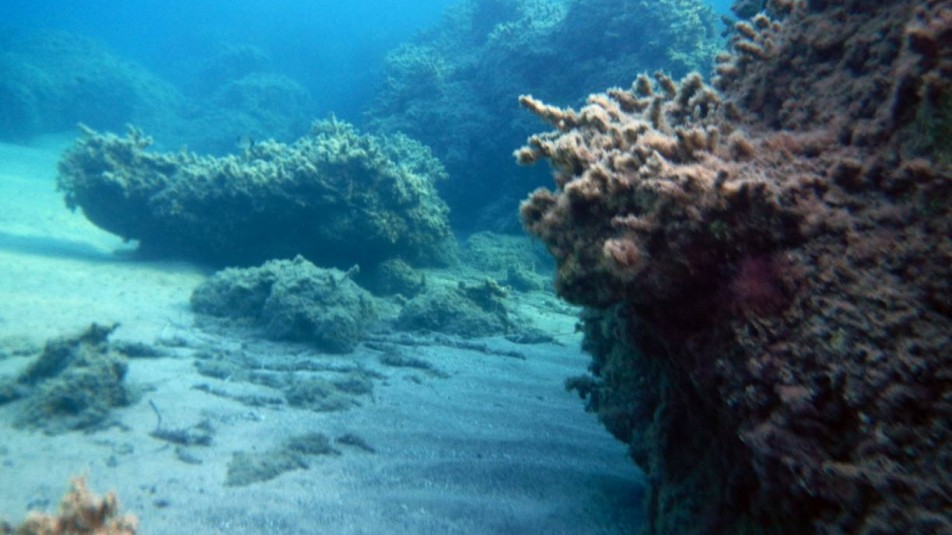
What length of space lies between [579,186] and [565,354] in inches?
214

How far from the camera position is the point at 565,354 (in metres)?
7.52

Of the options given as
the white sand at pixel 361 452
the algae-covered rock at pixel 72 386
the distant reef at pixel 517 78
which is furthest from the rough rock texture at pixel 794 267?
the distant reef at pixel 517 78

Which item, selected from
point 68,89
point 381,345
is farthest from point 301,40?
point 381,345

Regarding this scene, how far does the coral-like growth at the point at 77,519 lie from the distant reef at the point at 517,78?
12.8 meters

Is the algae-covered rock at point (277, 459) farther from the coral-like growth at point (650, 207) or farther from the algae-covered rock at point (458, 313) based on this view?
the algae-covered rock at point (458, 313)

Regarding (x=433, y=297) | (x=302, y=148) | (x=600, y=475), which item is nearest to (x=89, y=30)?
(x=302, y=148)

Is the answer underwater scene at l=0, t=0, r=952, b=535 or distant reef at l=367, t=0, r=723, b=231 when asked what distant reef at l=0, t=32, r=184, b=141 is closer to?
underwater scene at l=0, t=0, r=952, b=535

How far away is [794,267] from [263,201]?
9.55m

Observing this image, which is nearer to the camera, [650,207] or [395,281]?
[650,207]

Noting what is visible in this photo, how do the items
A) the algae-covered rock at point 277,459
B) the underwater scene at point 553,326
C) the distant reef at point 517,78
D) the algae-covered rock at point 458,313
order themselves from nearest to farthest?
the underwater scene at point 553,326
the algae-covered rock at point 277,459
the algae-covered rock at point 458,313
the distant reef at point 517,78

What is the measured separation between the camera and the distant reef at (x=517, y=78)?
48.5 ft

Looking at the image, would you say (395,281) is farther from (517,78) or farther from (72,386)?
(517,78)

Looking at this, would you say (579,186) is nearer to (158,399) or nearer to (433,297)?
(158,399)

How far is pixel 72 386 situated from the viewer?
480cm
